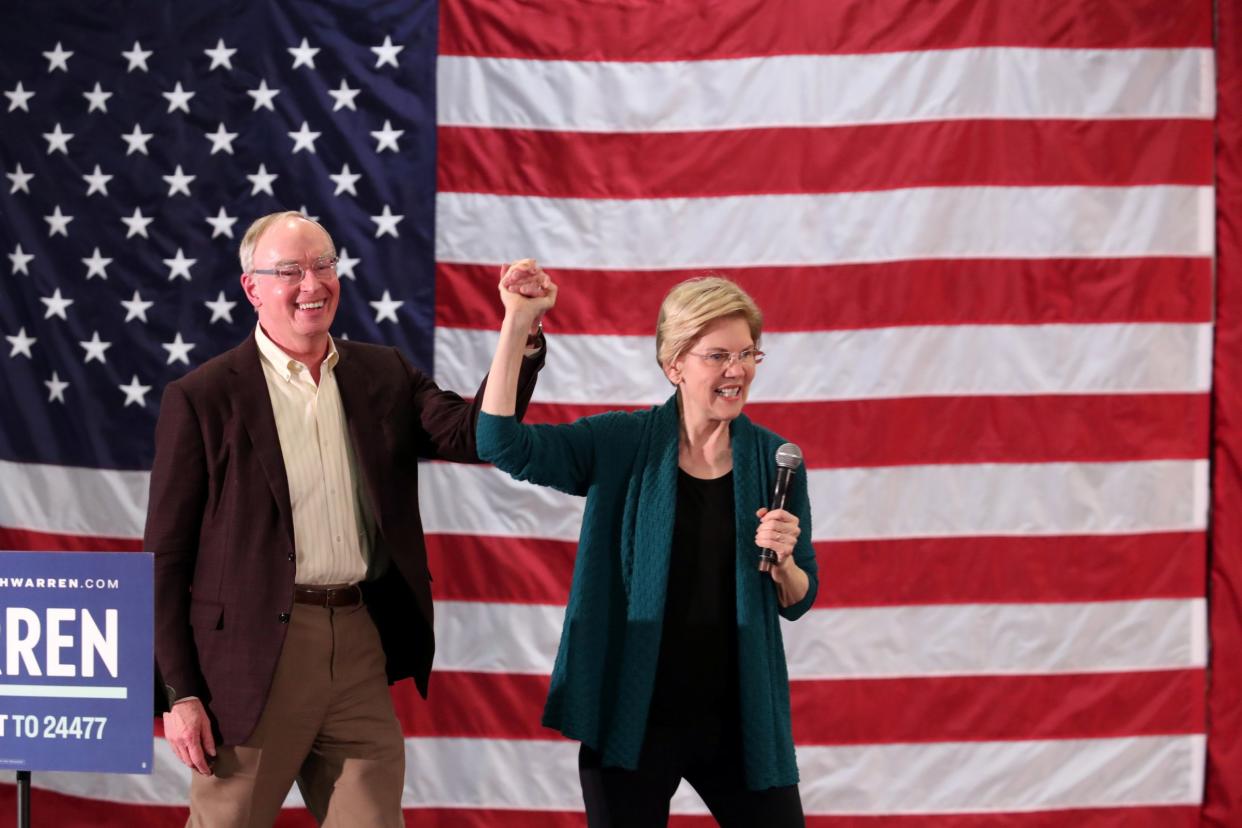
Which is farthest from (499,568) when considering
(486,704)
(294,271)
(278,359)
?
(294,271)

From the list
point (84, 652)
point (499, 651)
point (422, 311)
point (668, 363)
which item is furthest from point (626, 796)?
point (422, 311)

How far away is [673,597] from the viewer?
2256mm

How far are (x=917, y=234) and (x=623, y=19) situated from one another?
112 centimetres

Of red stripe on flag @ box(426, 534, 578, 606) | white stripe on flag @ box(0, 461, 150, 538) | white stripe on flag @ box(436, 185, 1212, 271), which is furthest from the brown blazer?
white stripe on flag @ box(0, 461, 150, 538)

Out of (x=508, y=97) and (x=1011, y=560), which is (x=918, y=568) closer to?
(x=1011, y=560)

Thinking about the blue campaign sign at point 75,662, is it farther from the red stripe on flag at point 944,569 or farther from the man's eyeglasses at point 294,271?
the red stripe on flag at point 944,569

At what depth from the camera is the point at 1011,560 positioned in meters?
4.01

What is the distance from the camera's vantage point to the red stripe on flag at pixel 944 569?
400 cm

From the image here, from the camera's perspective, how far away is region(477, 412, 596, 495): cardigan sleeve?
2219mm

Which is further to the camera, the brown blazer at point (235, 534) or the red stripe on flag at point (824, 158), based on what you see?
the red stripe on flag at point (824, 158)

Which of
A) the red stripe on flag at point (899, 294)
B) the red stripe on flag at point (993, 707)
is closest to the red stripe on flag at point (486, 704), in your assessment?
the red stripe on flag at point (993, 707)

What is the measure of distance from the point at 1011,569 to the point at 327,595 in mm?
2356

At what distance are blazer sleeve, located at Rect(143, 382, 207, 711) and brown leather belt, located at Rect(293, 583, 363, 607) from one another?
21 centimetres

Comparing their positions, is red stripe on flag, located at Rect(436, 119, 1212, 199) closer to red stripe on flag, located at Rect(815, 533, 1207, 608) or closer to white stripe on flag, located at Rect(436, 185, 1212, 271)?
white stripe on flag, located at Rect(436, 185, 1212, 271)
